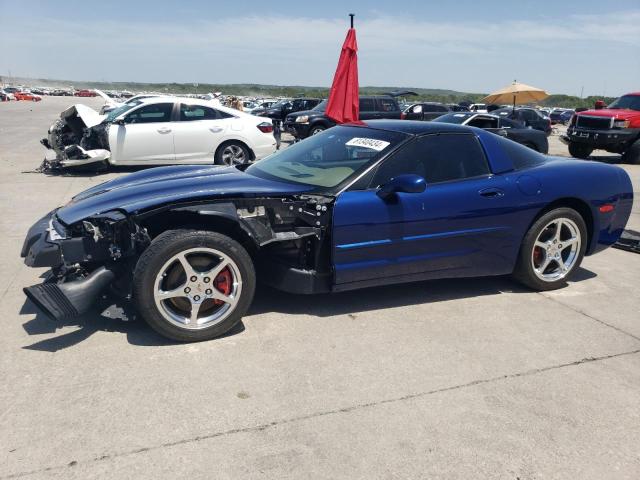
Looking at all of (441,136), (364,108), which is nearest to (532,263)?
(441,136)

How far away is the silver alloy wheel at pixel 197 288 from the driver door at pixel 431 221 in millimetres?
753

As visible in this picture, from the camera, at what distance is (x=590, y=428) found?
262 cm

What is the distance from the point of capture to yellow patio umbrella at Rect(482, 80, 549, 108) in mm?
18359

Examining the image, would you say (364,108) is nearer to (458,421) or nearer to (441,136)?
(441,136)

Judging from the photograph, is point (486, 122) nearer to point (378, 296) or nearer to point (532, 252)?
point (532, 252)

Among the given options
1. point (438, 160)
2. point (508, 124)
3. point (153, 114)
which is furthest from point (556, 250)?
point (508, 124)

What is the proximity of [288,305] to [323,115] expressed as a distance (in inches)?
561

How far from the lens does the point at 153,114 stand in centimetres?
1029

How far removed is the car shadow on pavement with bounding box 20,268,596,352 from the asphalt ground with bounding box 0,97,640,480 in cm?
2

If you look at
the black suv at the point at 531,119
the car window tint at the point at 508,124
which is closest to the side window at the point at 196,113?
the car window tint at the point at 508,124

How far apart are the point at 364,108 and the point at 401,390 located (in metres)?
16.5

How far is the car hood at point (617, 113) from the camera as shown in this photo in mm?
14172

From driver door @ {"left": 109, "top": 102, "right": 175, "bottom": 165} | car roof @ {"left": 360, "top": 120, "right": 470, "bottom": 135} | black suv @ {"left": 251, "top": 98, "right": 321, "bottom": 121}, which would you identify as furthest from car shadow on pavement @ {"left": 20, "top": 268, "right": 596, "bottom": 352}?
black suv @ {"left": 251, "top": 98, "right": 321, "bottom": 121}

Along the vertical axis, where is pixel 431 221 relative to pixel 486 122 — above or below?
below
